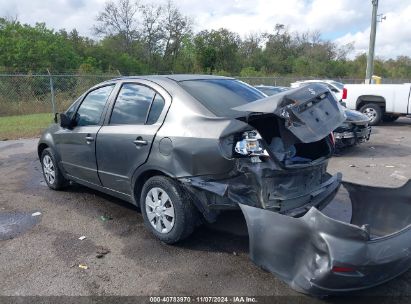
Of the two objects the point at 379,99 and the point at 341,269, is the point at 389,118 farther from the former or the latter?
the point at 341,269

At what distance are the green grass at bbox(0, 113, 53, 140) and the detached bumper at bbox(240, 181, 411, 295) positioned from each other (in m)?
10.7

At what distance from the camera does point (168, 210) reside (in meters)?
3.81

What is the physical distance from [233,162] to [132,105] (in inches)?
61.0

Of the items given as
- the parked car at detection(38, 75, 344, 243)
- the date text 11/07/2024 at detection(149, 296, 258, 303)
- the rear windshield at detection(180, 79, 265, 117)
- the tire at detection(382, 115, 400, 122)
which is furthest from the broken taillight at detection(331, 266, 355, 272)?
the tire at detection(382, 115, 400, 122)

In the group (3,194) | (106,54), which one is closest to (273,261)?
(3,194)

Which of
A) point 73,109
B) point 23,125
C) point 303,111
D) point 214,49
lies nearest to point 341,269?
point 303,111

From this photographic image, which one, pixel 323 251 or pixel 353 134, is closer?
pixel 323 251

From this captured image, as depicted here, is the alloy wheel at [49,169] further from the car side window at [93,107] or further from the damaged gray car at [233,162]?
the damaged gray car at [233,162]

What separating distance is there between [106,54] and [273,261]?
130ft

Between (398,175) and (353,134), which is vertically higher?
(353,134)

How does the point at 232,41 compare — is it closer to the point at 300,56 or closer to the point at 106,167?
the point at 300,56

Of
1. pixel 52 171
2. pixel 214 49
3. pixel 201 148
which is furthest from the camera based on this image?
pixel 214 49

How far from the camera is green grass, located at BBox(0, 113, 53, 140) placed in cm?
1208

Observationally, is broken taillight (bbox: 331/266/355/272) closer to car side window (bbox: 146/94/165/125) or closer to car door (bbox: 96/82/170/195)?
car door (bbox: 96/82/170/195)
